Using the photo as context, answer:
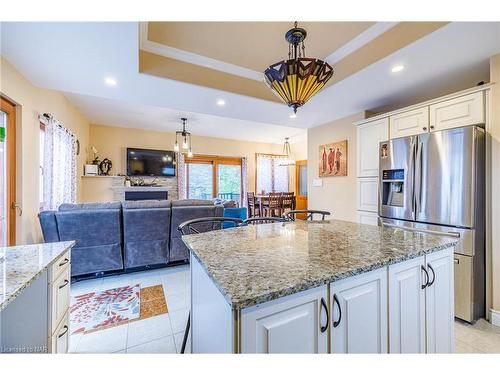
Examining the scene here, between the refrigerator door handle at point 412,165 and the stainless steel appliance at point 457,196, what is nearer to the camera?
the stainless steel appliance at point 457,196

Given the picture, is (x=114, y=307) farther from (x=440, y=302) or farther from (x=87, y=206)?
(x=440, y=302)

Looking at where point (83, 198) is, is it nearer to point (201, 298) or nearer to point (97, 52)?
point (97, 52)

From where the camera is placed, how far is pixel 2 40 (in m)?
1.83

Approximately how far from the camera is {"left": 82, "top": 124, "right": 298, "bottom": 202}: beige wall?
555cm

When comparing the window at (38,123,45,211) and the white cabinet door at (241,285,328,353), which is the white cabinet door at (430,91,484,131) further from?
the window at (38,123,45,211)

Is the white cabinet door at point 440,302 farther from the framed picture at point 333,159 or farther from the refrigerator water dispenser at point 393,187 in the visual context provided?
the framed picture at point 333,159

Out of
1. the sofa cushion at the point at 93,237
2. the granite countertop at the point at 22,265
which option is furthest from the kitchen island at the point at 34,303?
the sofa cushion at the point at 93,237

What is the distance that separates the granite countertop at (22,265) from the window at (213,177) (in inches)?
216

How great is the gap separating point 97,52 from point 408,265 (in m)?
2.72

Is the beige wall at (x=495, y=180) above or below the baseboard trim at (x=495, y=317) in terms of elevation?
above

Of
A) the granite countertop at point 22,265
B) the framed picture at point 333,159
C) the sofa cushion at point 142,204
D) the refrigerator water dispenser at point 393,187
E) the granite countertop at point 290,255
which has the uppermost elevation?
the framed picture at point 333,159

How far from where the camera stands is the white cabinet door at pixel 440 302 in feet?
4.00

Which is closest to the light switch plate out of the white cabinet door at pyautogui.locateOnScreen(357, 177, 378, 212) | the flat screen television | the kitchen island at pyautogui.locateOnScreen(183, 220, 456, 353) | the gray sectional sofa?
the white cabinet door at pyautogui.locateOnScreen(357, 177, 378, 212)
